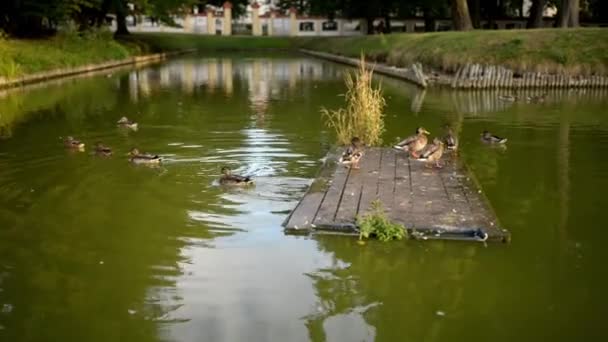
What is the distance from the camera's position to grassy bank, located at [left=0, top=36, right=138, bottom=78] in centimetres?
2845

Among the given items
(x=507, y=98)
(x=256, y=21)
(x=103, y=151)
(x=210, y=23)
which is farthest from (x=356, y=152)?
(x=256, y=21)

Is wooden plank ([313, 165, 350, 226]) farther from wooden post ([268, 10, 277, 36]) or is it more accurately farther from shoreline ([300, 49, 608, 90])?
wooden post ([268, 10, 277, 36])

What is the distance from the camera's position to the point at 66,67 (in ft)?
114

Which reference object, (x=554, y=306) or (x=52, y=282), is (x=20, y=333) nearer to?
(x=52, y=282)

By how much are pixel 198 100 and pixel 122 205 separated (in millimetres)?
14452

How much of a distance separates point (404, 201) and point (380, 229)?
49.2 inches

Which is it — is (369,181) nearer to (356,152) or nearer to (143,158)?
(356,152)

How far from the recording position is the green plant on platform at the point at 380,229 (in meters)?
8.02

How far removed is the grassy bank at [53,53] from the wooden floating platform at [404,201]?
20534 mm

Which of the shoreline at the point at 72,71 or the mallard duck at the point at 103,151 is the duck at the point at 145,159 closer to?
the mallard duck at the point at 103,151

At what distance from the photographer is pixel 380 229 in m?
8.09

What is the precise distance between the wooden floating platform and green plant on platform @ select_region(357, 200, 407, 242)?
0.14 m

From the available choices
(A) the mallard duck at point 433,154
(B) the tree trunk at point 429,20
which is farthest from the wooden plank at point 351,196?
(B) the tree trunk at point 429,20

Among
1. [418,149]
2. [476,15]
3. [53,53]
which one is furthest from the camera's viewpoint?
[476,15]
